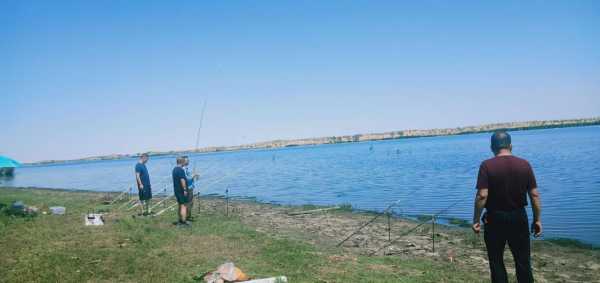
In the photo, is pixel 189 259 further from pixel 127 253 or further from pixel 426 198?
pixel 426 198

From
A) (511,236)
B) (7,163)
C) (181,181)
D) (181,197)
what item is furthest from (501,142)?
(7,163)

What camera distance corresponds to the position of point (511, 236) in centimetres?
509

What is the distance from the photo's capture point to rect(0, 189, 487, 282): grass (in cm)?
727

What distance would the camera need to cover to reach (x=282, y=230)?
562 inches

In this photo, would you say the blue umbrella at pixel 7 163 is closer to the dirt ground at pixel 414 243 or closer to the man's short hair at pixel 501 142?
the dirt ground at pixel 414 243

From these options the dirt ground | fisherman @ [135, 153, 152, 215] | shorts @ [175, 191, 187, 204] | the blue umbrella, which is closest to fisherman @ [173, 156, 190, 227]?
shorts @ [175, 191, 187, 204]

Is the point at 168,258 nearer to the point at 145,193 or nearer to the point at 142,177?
the point at 142,177

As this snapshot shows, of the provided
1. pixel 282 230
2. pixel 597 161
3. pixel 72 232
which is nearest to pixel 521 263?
pixel 282 230

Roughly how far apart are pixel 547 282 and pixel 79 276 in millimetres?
9342

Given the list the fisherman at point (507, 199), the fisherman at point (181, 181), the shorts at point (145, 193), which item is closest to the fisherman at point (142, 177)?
the shorts at point (145, 193)

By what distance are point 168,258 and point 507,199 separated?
22.6 ft

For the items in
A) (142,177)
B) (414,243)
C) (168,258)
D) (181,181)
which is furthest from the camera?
(142,177)

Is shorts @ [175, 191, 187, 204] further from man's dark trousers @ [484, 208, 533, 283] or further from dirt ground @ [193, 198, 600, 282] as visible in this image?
man's dark trousers @ [484, 208, 533, 283]

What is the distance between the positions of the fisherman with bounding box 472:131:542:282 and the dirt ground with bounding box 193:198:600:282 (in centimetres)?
378
